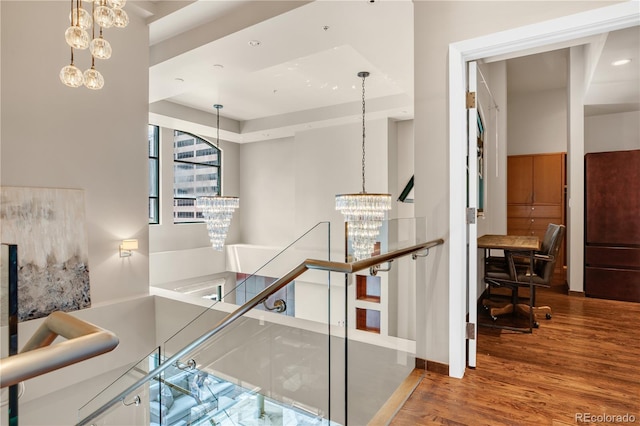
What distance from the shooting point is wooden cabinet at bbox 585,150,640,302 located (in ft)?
14.8

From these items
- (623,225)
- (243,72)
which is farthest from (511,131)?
(243,72)

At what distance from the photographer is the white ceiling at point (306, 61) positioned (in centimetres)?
332

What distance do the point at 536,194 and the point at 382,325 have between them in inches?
248

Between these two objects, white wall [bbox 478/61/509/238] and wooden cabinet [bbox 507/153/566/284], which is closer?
white wall [bbox 478/61/509/238]

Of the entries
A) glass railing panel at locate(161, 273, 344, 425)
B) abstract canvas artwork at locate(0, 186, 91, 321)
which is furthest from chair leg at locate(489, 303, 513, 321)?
abstract canvas artwork at locate(0, 186, 91, 321)

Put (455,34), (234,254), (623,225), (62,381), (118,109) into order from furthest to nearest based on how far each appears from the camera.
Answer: (234,254) < (623,225) < (118,109) < (62,381) < (455,34)

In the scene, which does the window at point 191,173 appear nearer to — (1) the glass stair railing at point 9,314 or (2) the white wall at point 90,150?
(2) the white wall at point 90,150

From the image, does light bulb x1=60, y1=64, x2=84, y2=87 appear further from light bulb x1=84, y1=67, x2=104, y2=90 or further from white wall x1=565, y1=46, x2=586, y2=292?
white wall x1=565, y1=46, x2=586, y2=292

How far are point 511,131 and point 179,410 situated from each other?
763 centimetres

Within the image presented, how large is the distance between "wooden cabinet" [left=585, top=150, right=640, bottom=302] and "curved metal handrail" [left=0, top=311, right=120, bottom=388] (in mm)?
5780

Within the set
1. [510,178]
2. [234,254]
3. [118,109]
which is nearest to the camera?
[118,109]

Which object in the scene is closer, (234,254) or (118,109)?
(118,109)

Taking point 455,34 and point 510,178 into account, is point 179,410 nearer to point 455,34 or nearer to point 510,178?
point 455,34

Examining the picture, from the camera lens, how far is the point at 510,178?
7.30 m
